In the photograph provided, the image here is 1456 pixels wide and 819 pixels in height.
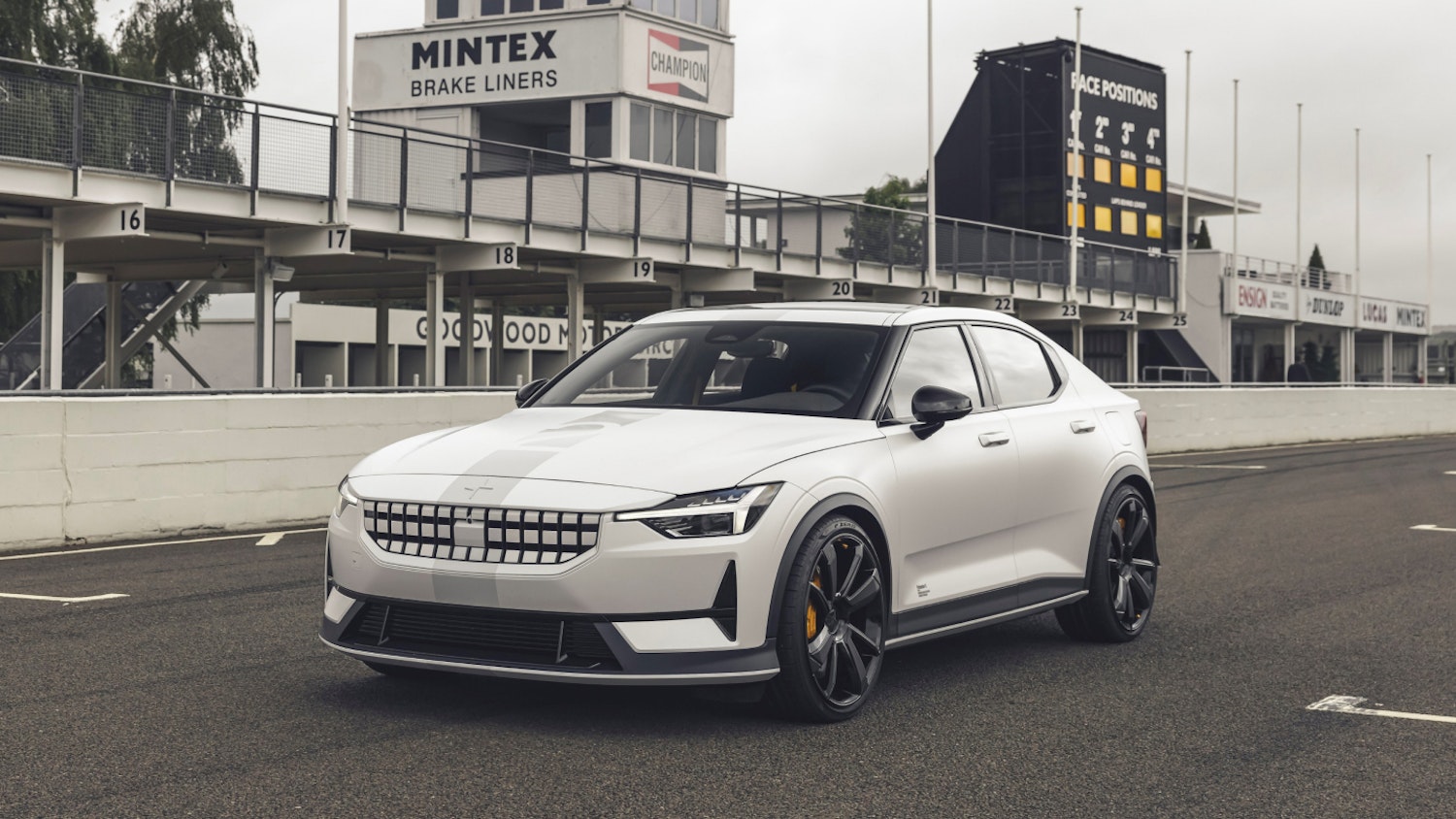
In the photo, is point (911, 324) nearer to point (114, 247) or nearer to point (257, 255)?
point (257, 255)

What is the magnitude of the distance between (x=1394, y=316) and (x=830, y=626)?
7882 centimetres

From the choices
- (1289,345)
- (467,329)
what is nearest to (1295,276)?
(1289,345)

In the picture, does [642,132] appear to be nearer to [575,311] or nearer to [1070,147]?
[575,311]

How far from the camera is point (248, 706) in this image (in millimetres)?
6375

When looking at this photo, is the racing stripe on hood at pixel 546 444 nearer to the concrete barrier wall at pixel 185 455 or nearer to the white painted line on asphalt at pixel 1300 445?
the concrete barrier wall at pixel 185 455

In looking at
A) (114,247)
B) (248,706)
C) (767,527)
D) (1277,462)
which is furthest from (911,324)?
(114,247)

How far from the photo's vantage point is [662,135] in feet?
127

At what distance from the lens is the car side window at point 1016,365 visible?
7.71 metres

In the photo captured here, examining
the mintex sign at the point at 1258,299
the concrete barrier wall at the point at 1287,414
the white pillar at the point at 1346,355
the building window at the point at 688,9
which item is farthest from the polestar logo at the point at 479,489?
the white pillar at the point at 1346,355

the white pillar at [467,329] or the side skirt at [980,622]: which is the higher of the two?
the white pillar at [467,329]

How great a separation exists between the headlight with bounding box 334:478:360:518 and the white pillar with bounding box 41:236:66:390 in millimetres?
19753

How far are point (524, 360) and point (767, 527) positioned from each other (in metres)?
64.7

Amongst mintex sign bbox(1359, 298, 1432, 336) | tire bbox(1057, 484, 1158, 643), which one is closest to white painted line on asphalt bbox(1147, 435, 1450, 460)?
tire bbox(1057, 484, 1158, 643)

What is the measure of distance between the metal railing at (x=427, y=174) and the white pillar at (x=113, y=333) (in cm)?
612
